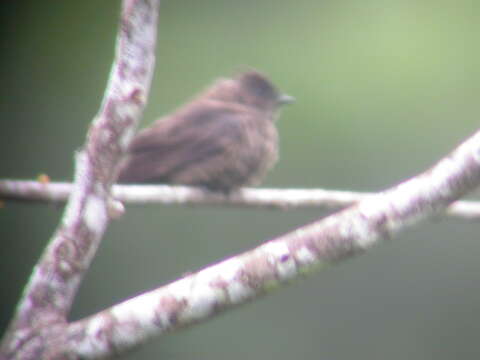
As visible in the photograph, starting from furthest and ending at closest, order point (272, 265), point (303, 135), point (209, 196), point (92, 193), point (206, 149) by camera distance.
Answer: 1. point (303, 135)
2. point (206, 149)
3. point (209, 196)
4. point (92, 193)
5. point (272, 265)

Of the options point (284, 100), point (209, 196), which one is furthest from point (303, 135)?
point (209, 196)

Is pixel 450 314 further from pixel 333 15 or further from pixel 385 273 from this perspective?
pixel 333 15

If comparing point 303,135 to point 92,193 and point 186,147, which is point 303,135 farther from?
point 92,193

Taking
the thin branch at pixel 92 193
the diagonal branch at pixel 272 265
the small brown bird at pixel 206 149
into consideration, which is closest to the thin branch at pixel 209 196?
the small brown bird at pixel 206 149

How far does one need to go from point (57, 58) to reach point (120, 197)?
2046mm

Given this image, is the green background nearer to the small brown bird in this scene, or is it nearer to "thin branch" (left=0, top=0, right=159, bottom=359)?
the small brown bird

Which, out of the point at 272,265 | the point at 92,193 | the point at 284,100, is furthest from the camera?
the point at 284,100

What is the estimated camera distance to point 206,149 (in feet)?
11.4

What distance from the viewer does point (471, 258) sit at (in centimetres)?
477

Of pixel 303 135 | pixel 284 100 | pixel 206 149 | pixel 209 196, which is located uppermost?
pixel 303 135

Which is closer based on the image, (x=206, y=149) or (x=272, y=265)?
(x=272, y=265)

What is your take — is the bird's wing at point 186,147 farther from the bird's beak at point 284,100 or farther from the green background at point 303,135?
the green background at point 303,135

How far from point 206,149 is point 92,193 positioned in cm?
154

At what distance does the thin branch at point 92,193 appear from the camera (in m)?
1.90
